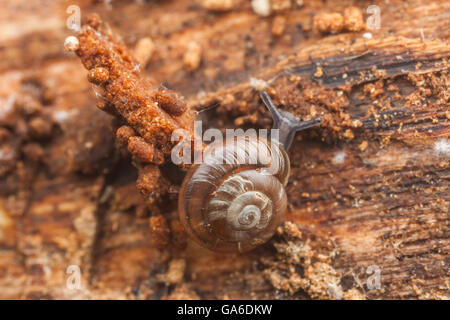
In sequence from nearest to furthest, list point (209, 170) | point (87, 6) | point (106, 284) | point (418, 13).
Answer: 1. point (209, 170)
2. point (418, 13)
3. point (106, 284)
4. point (87, 6)

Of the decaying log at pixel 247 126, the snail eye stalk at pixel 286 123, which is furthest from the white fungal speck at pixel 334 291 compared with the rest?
the snail eye stalk at pixel 286 123

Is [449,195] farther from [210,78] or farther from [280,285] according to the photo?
[210,78]

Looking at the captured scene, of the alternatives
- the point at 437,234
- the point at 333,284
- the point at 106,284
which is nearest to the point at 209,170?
the point at 333,284

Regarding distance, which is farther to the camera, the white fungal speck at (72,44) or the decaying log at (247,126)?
the decaying log at (247,126)

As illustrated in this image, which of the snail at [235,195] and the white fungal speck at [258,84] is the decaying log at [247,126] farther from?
the snail at [235,195]

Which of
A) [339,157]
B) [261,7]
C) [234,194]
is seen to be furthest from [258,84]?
[234,194]

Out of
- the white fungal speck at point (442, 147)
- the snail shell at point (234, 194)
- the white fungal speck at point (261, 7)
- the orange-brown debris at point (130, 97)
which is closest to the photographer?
the snail shell at point (234, 194)

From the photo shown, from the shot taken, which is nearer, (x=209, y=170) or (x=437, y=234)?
(x=209, y=170)

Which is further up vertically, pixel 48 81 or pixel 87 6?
pixel 87 6
